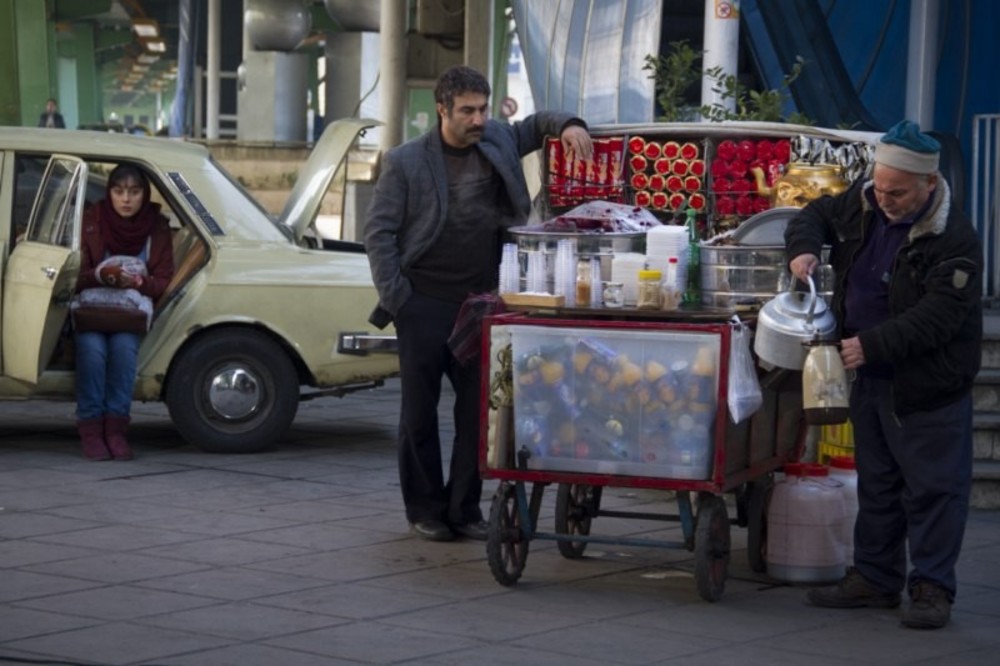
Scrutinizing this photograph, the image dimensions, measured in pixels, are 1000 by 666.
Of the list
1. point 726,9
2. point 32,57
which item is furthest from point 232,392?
point 32,57

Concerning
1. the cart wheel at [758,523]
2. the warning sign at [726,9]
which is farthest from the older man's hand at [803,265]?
the warning sign at [726,9]

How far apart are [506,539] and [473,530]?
1015 mm

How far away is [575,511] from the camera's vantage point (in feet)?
26.7

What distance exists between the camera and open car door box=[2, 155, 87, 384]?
1003cm

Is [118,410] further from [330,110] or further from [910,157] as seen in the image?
[330,110]

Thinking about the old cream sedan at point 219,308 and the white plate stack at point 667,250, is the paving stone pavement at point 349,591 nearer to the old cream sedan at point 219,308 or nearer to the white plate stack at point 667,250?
the old cream sedan at point 219,308

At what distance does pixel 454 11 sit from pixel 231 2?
1659 inches

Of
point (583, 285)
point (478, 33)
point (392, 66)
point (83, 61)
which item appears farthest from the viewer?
point (83, 61)

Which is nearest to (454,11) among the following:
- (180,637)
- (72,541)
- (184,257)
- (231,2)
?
(184,257)

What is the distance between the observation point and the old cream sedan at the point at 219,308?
1055 cm

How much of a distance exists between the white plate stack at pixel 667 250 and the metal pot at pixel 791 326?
1.50 feet

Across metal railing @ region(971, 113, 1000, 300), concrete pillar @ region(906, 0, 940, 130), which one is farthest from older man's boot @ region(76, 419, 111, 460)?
concrete pillar @ region(906, 0, 940, 130)

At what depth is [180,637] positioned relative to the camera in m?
6.41

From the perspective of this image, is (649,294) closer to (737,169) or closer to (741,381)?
(741,381)
